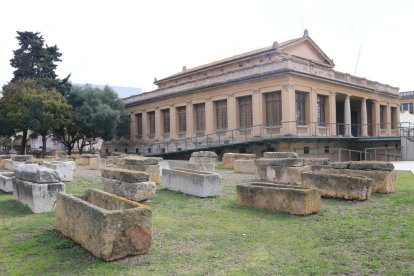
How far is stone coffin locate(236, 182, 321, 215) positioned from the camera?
7.14 meters

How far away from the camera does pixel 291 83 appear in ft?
90.1

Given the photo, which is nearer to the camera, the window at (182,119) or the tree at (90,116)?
the tree at (90,116)

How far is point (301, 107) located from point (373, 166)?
19.9 meters

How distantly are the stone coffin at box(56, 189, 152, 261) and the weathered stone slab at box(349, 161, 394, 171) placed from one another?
7.28 meters

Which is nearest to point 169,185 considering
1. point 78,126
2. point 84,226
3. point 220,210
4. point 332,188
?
point 220,210

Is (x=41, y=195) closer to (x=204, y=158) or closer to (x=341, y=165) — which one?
(x=341, y=165)

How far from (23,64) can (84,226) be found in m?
38.4

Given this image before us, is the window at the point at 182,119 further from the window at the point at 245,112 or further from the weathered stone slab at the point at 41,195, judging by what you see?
the weathered stone slab at the point at 41,195

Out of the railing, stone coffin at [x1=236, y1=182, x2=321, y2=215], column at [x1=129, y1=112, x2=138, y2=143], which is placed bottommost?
stone coffin at [x1=236, y1=182, x2=321, y2=215]

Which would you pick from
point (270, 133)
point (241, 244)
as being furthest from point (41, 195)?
point (270, 133)

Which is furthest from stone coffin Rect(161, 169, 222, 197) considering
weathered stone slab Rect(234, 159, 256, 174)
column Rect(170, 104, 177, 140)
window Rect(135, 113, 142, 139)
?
window Rect(135, 113, 142, 139)

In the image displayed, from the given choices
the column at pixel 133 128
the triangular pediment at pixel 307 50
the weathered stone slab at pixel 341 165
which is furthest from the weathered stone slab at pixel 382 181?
the column at pixel 133 128

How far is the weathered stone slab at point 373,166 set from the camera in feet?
32.2

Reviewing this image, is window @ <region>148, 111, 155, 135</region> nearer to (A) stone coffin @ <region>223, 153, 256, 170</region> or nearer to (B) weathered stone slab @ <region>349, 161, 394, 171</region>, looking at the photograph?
(A) stone coffin @ <region>223, 153, 256, 170</region>
